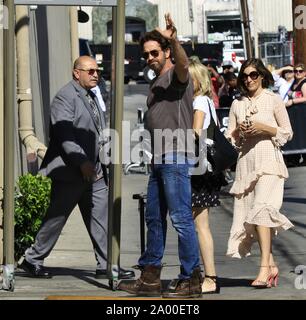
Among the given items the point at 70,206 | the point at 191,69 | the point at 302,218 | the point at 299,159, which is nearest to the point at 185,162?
the point at 191,69

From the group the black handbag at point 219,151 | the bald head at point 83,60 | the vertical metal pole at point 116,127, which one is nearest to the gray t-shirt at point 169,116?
the vertical metal pole at point 116,127

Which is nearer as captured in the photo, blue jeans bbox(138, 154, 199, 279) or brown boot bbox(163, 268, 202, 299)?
blue jeans bbox(138, 154, 199, 279)

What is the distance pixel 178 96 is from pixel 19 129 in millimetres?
4719

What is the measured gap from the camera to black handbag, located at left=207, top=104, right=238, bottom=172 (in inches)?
355

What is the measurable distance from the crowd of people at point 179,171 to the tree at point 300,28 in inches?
468

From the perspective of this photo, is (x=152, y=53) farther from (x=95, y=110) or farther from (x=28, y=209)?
(x=28, y=209)

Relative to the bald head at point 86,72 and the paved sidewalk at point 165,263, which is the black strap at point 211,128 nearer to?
the bald head at point 86,72

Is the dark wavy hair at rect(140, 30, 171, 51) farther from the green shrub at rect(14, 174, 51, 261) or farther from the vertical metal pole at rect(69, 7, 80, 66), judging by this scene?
the vertical metal pole at rect(69, 7, 80, 66)

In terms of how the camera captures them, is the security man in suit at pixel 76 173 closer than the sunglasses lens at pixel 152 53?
No

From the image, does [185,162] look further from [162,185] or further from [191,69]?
[191,69]

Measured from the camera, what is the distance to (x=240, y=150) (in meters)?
9.44

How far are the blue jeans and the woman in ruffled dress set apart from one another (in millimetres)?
821

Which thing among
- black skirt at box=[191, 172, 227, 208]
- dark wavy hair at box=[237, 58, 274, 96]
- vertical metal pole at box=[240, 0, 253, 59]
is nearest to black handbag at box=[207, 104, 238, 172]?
black skirt at box=[191, 172, 227, 208]

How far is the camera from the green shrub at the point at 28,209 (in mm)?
10852
